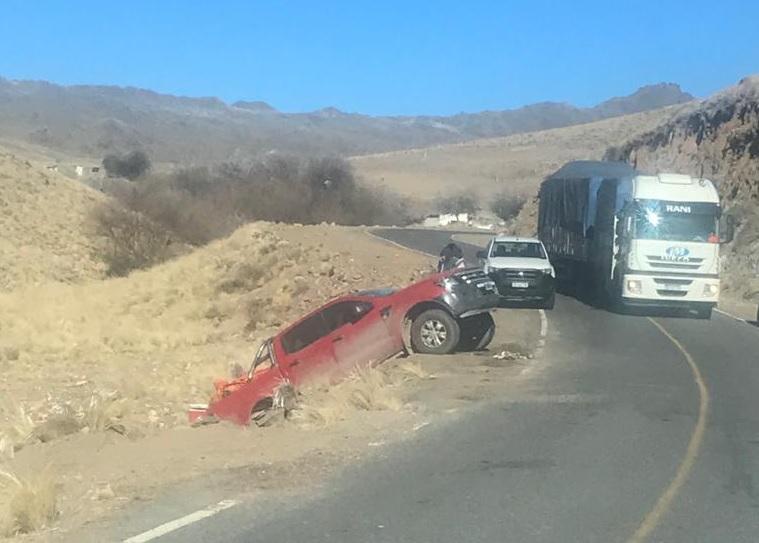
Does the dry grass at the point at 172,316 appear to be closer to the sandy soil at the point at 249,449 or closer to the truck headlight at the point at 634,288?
the sandy soil at the point at 249,449

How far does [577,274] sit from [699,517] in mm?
24370

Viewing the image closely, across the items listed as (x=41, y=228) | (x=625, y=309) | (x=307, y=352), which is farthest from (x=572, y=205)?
(x=41, y=228)

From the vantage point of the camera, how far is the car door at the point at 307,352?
1549 centimetres

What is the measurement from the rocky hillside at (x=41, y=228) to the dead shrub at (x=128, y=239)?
0.90 metres

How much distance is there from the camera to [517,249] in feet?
94.8

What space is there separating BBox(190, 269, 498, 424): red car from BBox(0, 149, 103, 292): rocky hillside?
33.9 m

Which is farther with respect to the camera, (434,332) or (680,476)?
(434,332)

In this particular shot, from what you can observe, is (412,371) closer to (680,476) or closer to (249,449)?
(249,449)

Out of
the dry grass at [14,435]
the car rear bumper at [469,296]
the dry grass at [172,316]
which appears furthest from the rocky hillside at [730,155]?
the dry grass at [14,435]

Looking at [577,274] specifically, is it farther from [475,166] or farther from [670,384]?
[475,166]

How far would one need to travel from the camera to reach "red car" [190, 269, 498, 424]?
588 inches

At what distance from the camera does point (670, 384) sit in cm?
1471

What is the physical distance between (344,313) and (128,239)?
42.8 meters

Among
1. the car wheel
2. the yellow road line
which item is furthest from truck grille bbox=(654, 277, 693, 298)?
the yellow road line
